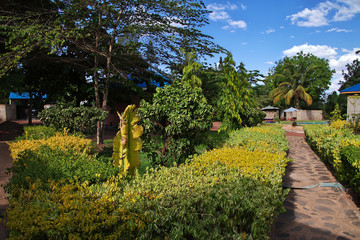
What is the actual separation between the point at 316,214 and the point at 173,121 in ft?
10.9

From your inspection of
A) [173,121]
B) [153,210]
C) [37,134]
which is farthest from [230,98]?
[153,210]

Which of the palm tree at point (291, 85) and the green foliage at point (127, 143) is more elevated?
the palm tree at point (291, 85)

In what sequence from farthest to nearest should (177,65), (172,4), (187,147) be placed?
(177,65)
(172,4)
(187,147)

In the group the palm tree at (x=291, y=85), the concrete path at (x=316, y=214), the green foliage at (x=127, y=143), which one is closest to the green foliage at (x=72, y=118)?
the green foliage at (x=127, y=143)

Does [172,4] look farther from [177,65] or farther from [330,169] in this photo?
[330,169]

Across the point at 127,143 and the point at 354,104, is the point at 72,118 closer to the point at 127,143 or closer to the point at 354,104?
the point at 127,143

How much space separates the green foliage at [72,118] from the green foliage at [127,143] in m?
6.01

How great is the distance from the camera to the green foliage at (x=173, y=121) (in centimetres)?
566

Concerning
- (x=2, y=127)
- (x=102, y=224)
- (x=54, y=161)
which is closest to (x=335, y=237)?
(x=102, y=224)

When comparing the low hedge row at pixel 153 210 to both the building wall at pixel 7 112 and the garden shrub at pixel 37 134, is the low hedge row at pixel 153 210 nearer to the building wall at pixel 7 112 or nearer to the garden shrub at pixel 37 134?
the garden shrub at pixel 37 134

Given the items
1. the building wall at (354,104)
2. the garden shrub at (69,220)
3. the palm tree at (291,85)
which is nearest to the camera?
the garden shrub at (69,220)

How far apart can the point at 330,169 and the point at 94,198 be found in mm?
7402

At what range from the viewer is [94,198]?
300 centimetres

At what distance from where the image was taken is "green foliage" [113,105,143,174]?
4.63 meters
